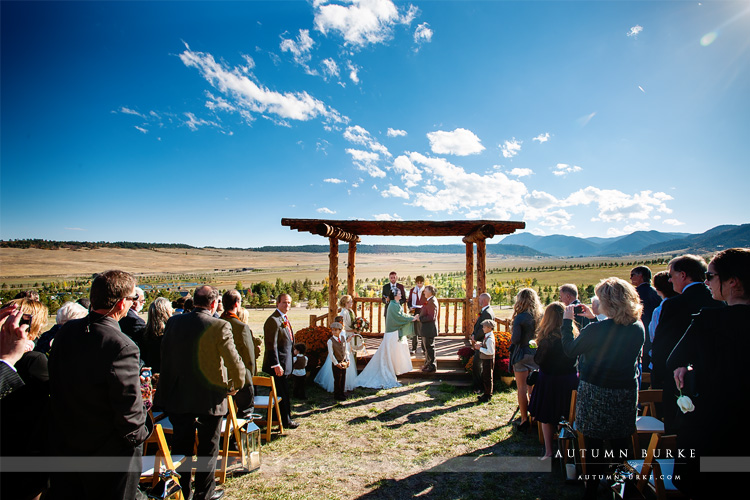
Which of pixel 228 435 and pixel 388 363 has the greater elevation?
pixel 228 435

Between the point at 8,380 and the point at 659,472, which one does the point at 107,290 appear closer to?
the point at 8,380

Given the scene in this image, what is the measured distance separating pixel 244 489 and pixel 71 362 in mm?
2581

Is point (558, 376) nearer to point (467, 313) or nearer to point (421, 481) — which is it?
point (421, 481)

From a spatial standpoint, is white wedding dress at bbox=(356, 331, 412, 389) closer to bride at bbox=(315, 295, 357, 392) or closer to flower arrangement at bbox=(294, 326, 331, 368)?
bride at bbox=(315, 295, 357, 392)

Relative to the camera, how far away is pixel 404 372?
7.99 m

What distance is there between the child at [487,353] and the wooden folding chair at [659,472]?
335 cm

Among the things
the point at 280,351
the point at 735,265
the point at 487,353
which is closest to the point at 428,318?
the point at 487,353

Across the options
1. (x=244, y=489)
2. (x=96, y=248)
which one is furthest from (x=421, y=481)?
(x=96, y=248)

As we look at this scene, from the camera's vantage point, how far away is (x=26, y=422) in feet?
8.40

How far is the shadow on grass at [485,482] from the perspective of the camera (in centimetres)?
387

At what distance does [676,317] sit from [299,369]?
5.69 metres

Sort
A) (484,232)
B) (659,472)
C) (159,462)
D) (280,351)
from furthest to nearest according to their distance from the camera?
(484,232)
(280,351)
(159,462)
(659,472)

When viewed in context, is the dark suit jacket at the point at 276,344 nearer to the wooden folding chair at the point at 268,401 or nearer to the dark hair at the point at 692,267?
the wooden folding chair at the point at 268,401

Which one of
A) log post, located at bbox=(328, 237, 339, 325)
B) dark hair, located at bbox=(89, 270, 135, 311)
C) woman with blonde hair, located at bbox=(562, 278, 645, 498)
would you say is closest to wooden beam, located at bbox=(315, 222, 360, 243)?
log post, located at bbox=(328, 237, 339, 325)
